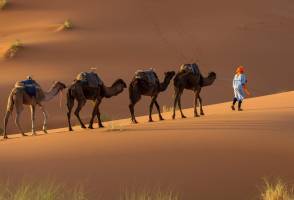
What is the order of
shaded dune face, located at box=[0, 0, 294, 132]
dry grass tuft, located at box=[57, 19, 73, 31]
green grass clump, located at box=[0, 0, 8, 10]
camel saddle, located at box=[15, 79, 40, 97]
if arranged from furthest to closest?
1. green grass clump, located at box=[0, 0, 8, 10]
2. dry grass tuft, located at box=[57, 19, 73, 31]
3. shaded dune face, located at box=[0, 0, 294, 132]
4. camel saddle, located at box=[15, 79, 40, 97]

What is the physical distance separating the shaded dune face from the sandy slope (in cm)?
939

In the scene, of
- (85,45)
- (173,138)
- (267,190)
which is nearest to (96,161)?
(173,138)

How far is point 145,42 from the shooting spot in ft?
112

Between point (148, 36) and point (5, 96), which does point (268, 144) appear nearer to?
point (5, 96)

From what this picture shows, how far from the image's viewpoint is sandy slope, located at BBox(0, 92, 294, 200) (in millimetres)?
9812

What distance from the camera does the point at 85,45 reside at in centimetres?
3222

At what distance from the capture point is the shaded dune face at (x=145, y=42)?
27.2m

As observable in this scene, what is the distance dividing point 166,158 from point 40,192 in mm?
3201

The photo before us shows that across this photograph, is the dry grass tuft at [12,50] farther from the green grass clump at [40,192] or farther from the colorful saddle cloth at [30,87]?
the green grass clump at [40,192]

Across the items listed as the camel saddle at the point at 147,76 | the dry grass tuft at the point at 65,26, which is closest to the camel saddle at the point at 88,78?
the camel saddle at the point at 147,76

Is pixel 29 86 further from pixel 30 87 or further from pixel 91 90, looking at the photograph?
pixel 91 90

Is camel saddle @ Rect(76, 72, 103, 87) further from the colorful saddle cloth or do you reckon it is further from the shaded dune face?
the shaded dune face

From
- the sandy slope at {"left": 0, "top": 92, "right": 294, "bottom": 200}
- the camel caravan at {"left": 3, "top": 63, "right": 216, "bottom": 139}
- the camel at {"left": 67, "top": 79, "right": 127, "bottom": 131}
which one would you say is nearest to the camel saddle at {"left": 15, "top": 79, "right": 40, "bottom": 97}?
the camel caravan at {"left": 3, "top": 63, "right": 216, "bottom": 139}

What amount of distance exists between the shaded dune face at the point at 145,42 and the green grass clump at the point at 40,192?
473 inches
